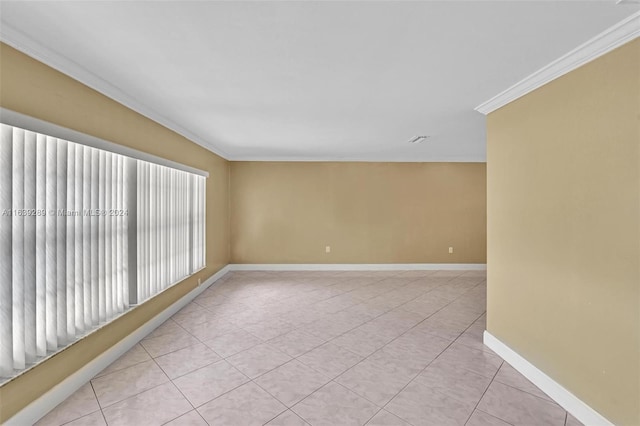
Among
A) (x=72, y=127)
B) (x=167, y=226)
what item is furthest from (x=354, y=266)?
(x=72, y=127)

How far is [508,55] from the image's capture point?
185 cm

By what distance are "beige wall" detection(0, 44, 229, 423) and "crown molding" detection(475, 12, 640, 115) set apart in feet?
11.9

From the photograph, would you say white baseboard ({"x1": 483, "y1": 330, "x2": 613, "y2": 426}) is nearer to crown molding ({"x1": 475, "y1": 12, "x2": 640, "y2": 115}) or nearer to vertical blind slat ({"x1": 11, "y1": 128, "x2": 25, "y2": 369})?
crown molding ({"x1": 475, "y1": 12, "x2": 640, "y2": 115})

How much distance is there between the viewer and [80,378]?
209 centimetres

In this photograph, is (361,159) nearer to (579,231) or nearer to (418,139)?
(418,139)

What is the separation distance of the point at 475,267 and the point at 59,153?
23.2ft

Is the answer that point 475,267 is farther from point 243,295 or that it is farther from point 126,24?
point 126,24

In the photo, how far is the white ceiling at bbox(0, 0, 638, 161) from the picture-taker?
1.41 meters

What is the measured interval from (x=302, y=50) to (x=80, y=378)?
3.01 meters

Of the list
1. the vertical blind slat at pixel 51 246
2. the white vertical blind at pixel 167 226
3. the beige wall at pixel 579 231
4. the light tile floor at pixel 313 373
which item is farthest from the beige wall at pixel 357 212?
the vertical blind slat at pixel 51 246

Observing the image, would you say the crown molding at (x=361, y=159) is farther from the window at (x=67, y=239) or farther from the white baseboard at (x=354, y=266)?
the window at (x=67, y=239)

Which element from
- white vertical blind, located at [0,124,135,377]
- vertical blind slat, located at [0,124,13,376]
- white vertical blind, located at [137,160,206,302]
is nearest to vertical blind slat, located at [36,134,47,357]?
white vertical blind, located at [0,124,135,377]

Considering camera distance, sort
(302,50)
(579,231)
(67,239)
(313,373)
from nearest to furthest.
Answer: (302,50)
(579,231)
(67,239)
(313,373)

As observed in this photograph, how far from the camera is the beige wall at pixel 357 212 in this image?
5.93 meters
